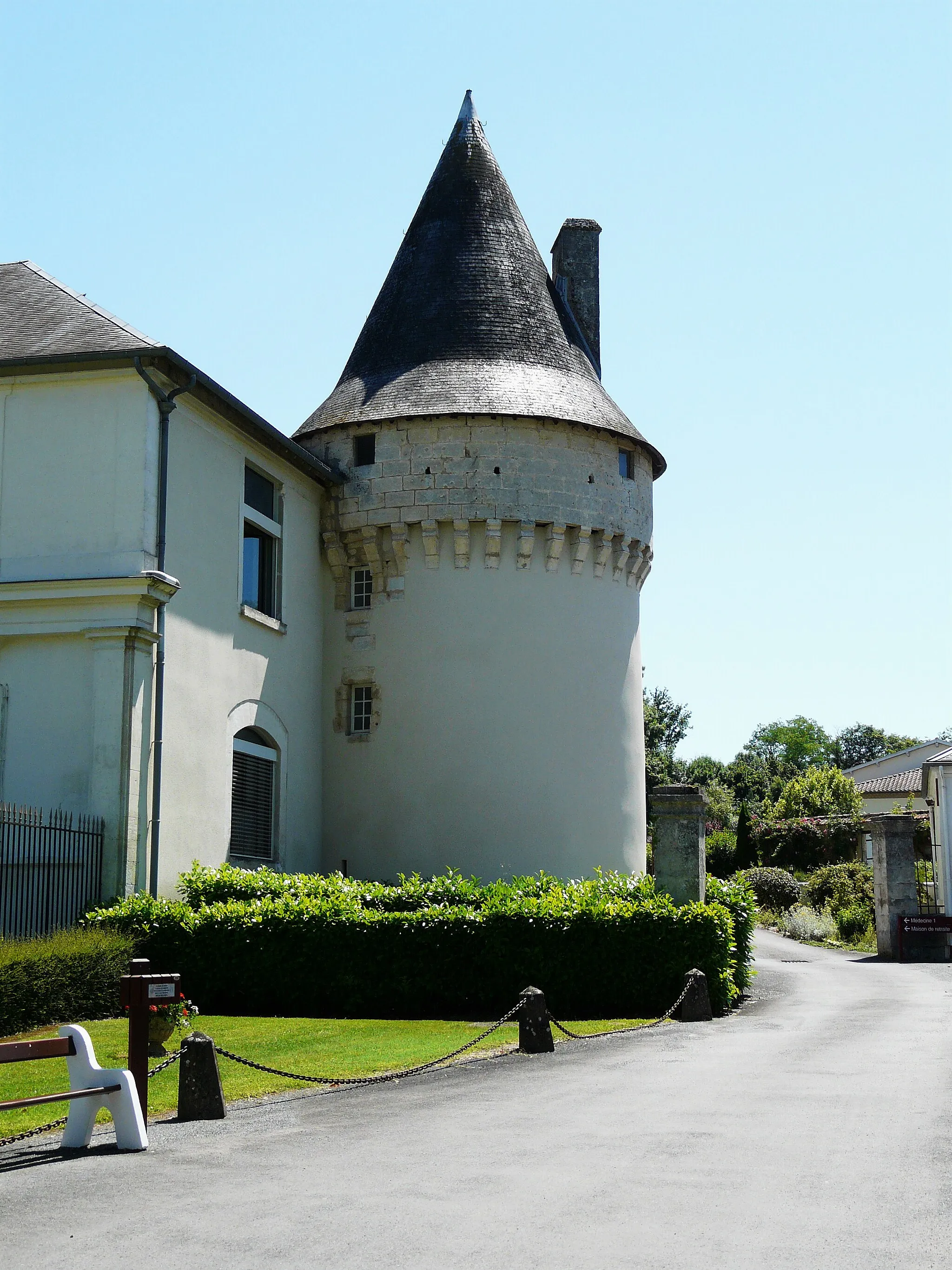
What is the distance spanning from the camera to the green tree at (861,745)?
105250 mm

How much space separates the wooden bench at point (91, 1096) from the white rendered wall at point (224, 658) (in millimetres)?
9285

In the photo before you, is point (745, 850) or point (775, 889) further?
point (745, 850)

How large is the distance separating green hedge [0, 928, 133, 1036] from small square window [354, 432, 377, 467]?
986cm

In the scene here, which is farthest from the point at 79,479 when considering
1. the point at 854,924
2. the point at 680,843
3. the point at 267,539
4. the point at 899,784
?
the point at 899,784

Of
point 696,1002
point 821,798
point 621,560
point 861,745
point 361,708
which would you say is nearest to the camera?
point 696,1002

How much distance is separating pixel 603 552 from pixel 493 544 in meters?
2.08

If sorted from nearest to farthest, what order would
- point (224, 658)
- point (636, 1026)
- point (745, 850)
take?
1. point (636, 1026)
2. point (224, 658)
3. point (745, 850)

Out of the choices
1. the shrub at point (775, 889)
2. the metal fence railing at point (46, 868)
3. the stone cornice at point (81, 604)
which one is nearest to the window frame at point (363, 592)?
the stone cornice at point (81, 604)

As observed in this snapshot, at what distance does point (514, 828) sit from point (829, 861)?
2809 centimetres

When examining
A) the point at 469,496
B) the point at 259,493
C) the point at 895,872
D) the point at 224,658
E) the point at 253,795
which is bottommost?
the point at 895,872

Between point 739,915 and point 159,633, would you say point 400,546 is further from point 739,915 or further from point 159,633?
point 739,915

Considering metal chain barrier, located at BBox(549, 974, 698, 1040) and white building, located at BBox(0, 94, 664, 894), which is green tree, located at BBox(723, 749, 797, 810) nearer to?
white building, located at BBox(0, 94, 664, 894)

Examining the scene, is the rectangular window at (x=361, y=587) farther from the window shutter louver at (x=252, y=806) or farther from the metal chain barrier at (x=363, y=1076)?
the metal chain barrier at (x=363, y=1076)

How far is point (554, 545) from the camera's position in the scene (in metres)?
22.6
